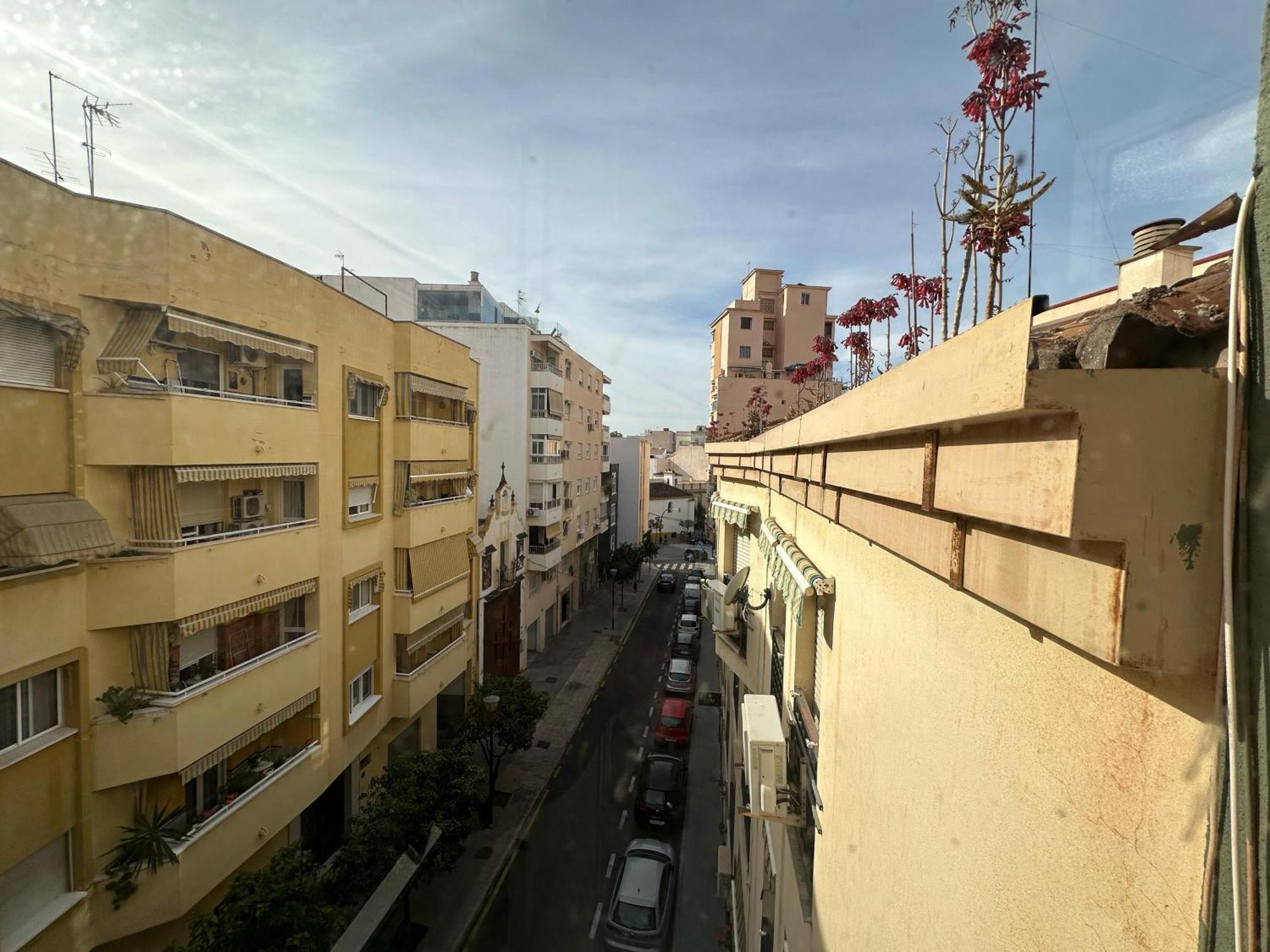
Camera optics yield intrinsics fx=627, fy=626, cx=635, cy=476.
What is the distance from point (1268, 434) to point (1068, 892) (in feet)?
3.39

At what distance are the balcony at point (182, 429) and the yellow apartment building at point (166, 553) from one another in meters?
0.02

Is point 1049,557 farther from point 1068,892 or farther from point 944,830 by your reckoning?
point 944,830

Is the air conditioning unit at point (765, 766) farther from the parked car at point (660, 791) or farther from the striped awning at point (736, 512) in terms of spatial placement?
the parked car at point (660, 791)

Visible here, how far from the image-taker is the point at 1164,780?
1093 millimetres

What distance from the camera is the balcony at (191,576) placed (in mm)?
6992

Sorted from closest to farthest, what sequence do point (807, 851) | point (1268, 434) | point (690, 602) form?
point (1268, 434)
point (807, 851)
point (690, 602)

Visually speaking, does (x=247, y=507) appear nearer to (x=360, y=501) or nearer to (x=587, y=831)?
(x=360, y=501)

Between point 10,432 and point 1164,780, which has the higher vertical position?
point 10,432

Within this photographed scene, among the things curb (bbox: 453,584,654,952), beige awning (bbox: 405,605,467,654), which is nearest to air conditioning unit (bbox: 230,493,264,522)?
beige awning (bbox: 405,605,467,654)

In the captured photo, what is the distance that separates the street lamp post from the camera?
1379 cm

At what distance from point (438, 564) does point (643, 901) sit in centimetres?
776

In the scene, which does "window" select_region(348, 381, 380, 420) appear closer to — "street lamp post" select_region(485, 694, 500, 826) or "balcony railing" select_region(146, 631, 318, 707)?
"balcony railing" select_region(146, 631, 318, 707)

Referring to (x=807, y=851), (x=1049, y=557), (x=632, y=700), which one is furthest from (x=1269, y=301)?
(x=632, y=700)

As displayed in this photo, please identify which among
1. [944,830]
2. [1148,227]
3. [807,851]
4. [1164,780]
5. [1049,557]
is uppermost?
[1148,227]
